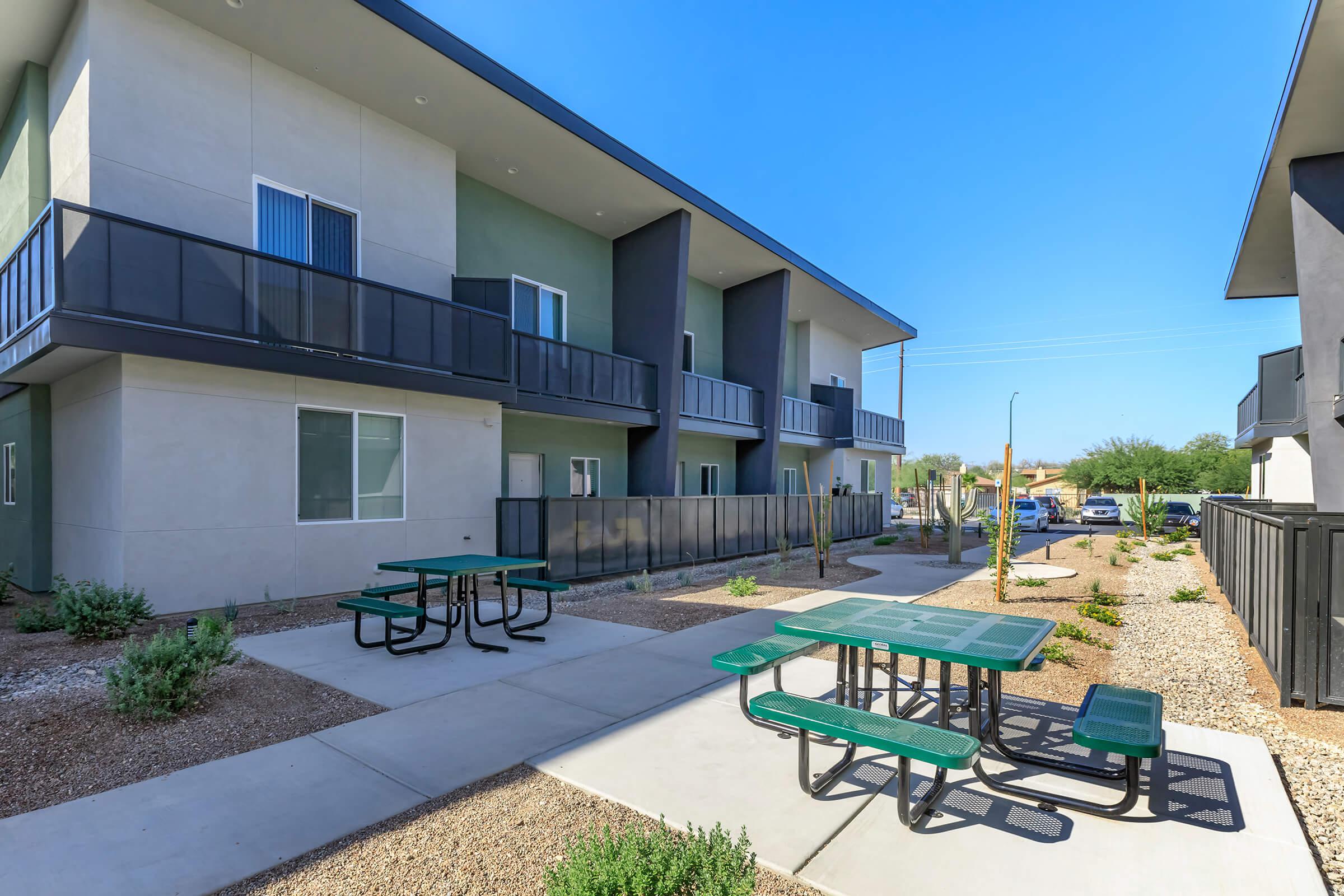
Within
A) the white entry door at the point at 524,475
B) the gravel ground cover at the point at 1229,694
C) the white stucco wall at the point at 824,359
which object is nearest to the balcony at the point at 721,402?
the white entry door at the point at 524,475

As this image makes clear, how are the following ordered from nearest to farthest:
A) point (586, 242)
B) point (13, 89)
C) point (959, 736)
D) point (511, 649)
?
point (959, 736) → point (511, 649) → point (13, 89) → point (586, 242)

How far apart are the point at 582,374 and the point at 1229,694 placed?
13103 mm

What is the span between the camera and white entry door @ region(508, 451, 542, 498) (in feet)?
54.3

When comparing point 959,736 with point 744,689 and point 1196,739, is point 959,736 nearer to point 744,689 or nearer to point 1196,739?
point 744,689

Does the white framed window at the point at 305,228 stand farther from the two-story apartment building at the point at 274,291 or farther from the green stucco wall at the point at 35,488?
the green stucco wall at the point at 35,488

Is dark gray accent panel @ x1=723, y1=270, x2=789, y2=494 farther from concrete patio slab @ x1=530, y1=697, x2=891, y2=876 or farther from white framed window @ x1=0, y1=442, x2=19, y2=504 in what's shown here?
white framed window @ x1=0, y1=442, x2=19, y2=504

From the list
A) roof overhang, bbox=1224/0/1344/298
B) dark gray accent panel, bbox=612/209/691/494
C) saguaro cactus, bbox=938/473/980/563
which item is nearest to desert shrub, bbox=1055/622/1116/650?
saguaro cactus, bbox=938/473/980/563

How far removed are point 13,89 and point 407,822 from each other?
16.7m

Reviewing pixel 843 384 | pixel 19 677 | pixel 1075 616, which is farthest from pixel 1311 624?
pixel 843 384

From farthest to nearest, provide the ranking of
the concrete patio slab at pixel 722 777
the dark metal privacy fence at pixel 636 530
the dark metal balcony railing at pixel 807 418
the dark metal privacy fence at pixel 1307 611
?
the dark metal balcony railing at pixel 807 418
the dark metal privacy fence at pixel 636 530
the dark metal privacy fence at pixel 1307 611
the concrete patio slab at pixel 722 777

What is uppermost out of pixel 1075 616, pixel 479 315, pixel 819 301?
pixel 819 301

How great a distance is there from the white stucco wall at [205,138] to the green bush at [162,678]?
24.2ft

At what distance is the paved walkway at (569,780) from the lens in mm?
3350

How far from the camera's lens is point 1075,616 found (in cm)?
1005
